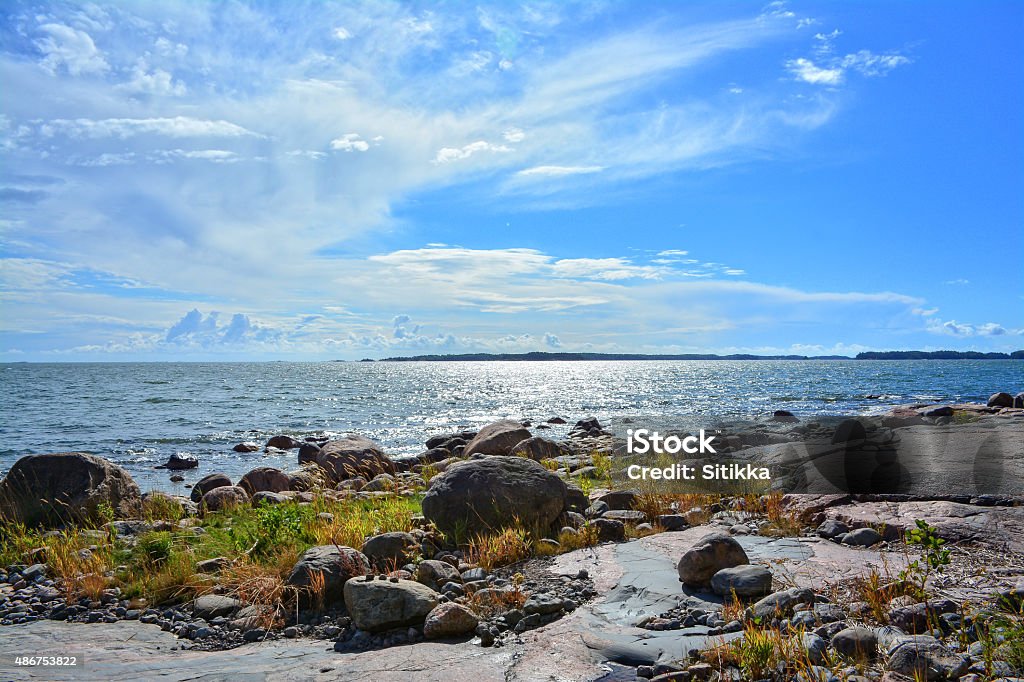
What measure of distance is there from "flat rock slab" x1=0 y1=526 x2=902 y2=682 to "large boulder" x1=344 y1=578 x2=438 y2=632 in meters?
0.40

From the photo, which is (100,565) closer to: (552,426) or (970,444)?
→ (970,444)

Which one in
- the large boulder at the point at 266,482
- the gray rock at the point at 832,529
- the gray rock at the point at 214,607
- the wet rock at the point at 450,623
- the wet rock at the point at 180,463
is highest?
the gray rock at the point at 832,529

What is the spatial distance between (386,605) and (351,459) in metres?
12.9

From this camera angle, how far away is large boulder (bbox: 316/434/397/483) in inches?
717

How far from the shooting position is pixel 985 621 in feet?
15.9

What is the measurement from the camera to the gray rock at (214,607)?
6.93 metres

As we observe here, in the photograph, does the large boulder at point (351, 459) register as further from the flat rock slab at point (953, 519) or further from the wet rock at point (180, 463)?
the flat rock slab at point (953, 519)

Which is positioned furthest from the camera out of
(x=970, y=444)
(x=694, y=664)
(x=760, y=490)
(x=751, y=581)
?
(x=970, y=444)

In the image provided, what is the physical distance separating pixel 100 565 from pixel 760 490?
9964mm

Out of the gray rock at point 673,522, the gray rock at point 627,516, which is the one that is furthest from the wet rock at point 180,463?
the gray rock at point 673,522

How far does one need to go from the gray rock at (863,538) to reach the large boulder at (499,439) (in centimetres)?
1189

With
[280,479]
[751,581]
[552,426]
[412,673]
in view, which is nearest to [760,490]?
[751,581]

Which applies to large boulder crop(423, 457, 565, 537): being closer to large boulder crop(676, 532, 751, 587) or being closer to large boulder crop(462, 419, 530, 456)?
large boulder crop(676, 532, 751, 587)

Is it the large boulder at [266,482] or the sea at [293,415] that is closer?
the large boulder at [266,482]
